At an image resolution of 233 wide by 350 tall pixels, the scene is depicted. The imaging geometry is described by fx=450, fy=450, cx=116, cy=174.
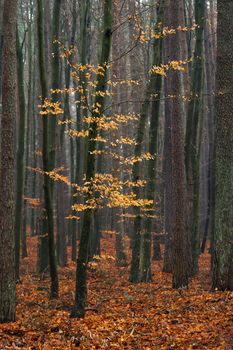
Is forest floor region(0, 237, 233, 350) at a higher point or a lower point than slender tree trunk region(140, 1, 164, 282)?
lower

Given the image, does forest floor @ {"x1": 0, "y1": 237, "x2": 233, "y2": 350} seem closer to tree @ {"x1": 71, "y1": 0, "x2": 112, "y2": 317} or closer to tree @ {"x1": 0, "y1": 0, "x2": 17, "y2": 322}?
tree @ {"x1": 71, "y1": 0, "x2": 112, "y2": 317}

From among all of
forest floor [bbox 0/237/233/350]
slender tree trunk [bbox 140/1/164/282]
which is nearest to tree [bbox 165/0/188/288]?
forest floor [bbox 0/237/233/350]

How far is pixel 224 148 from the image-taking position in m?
10.5

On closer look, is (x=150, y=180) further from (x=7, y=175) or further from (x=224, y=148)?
(x=7, y=175)

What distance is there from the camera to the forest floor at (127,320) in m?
7.77

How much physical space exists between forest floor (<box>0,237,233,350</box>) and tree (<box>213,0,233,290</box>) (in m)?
0.84

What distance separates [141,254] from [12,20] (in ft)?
A: 29.0

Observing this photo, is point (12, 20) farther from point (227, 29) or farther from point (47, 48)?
point (47, 48)

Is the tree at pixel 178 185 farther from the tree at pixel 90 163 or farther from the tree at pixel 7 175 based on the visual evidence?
the tree at pixel 7 175

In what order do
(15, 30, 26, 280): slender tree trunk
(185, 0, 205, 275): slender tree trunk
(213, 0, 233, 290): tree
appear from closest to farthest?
(213, 0, 233, 290): tree, (15, 30, 26, 280): slender tree trunk, (185, 0, 205, 275): slender tree trunk

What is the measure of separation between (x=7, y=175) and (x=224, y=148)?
4.96 meters

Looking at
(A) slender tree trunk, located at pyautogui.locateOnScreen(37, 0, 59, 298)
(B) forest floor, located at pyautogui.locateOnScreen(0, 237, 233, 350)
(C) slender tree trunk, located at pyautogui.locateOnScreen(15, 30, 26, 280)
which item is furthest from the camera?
(C) slender tree trunk, located at pyautogui.locateOnScreen(15, 30, 26, 280)

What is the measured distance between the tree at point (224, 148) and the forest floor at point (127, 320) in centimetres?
84

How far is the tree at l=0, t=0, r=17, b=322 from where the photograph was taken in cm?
905
